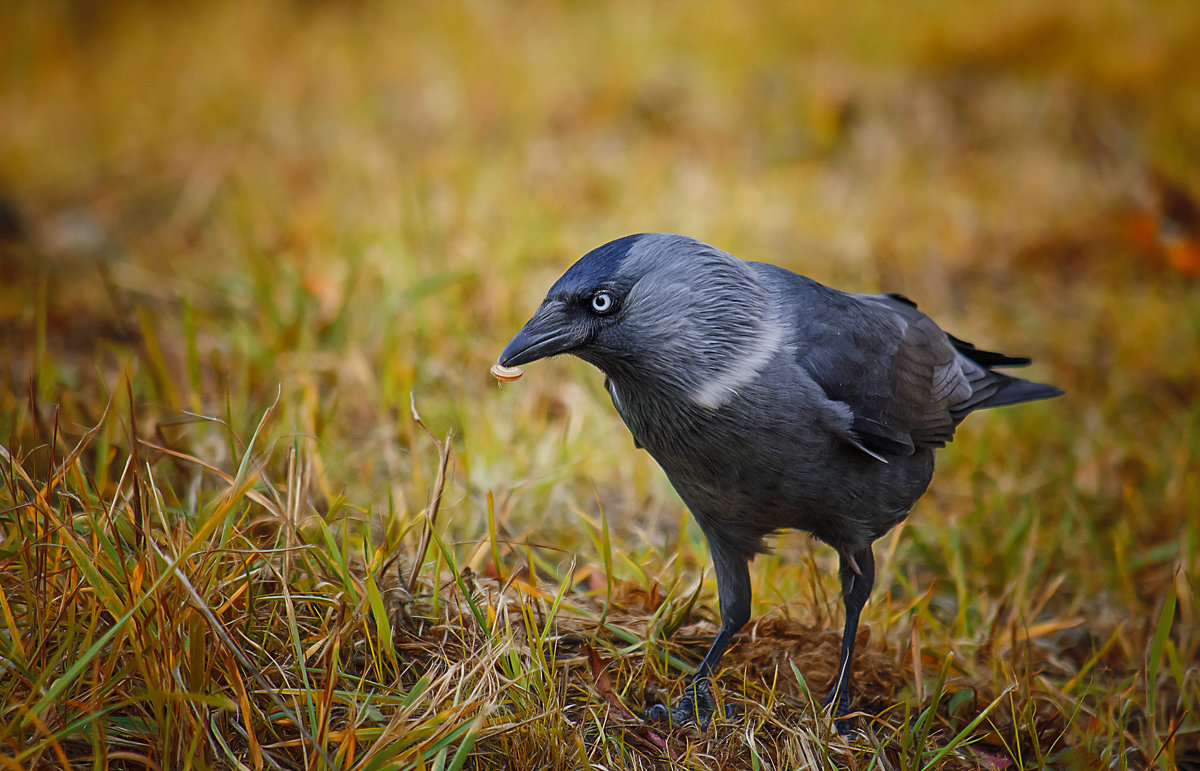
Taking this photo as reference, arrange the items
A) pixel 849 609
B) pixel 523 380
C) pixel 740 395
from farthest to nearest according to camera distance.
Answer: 1. pixel 523 380
2. pixel 849 609
3. pixel 740 395

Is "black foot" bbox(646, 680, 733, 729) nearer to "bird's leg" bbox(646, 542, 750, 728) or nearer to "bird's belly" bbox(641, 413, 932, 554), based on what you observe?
"bird's leg" bbox(646, 542, 750, 728)

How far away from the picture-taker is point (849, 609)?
243 centimetres

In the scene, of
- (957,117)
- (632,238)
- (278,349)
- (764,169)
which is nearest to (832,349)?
(632,238)

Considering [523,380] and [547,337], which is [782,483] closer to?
[547,337]

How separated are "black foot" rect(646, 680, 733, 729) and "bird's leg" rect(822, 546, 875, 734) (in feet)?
0.94

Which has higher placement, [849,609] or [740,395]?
[740,395]

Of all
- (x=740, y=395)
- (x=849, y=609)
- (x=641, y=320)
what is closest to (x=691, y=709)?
(x=849, y=609)

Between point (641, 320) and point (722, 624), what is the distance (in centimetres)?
88

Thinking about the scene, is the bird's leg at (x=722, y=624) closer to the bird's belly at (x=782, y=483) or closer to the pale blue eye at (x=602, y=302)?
the bird's belly at (x=782, y=483)

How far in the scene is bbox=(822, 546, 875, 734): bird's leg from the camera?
92.9 inches

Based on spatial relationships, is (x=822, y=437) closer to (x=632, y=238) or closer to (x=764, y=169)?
(x=632, y=238)

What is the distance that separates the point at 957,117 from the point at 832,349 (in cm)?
517

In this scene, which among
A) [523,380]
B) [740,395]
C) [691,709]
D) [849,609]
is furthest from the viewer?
[523,380]

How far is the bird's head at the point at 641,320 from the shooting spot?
2.20 m
